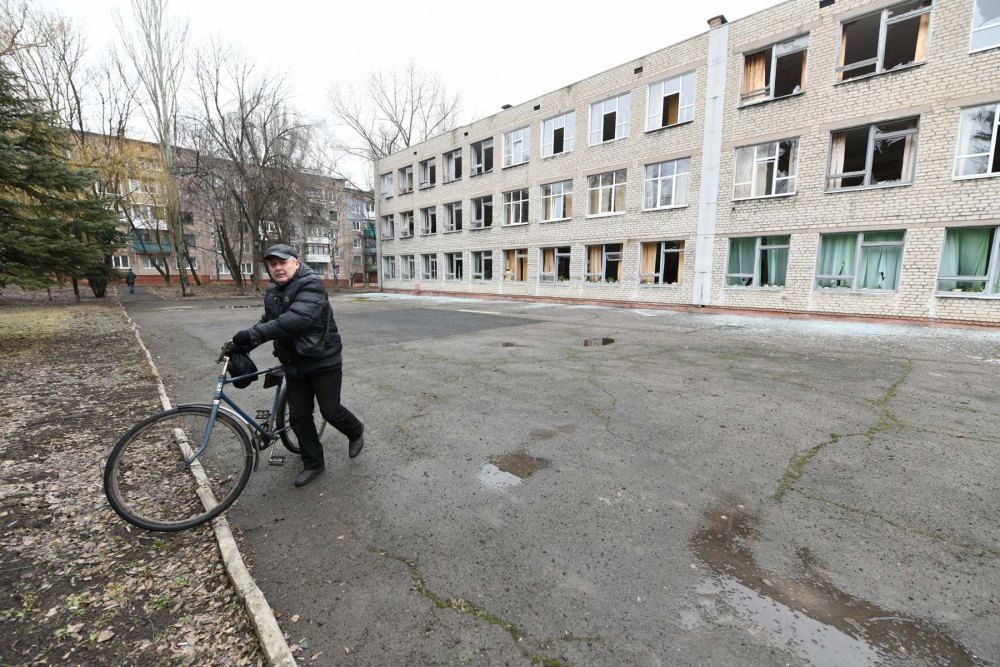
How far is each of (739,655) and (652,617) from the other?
38 centimetres

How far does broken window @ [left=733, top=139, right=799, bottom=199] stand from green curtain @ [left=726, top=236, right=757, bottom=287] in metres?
1.63

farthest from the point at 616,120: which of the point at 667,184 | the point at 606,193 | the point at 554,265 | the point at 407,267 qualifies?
the point at 407,267

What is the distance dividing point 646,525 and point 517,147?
23841mm

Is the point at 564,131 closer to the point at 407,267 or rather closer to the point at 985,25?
the point at 985,25

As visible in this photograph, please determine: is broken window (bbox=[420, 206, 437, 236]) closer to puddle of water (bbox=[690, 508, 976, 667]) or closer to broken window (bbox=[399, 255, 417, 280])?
broken window (bbox=[399, 255, 417, 280])

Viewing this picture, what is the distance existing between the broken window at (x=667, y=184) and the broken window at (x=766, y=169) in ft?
6.31

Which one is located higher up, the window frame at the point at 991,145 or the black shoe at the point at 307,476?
the window frame at the point at 991,145

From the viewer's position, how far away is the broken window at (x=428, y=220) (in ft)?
99.0

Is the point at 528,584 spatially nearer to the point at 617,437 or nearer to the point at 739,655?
the point at 739,655

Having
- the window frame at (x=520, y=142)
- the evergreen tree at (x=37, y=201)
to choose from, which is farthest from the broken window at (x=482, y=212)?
the evergreen tree at (x=37, y=201)

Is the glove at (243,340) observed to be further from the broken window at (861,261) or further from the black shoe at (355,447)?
the broken window at (861,261)

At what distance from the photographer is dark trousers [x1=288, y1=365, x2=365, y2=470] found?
139 inches

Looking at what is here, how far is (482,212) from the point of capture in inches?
1036

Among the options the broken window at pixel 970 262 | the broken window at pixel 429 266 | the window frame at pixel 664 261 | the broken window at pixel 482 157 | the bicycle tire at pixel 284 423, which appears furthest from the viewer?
the broken window at pixel 429 266
